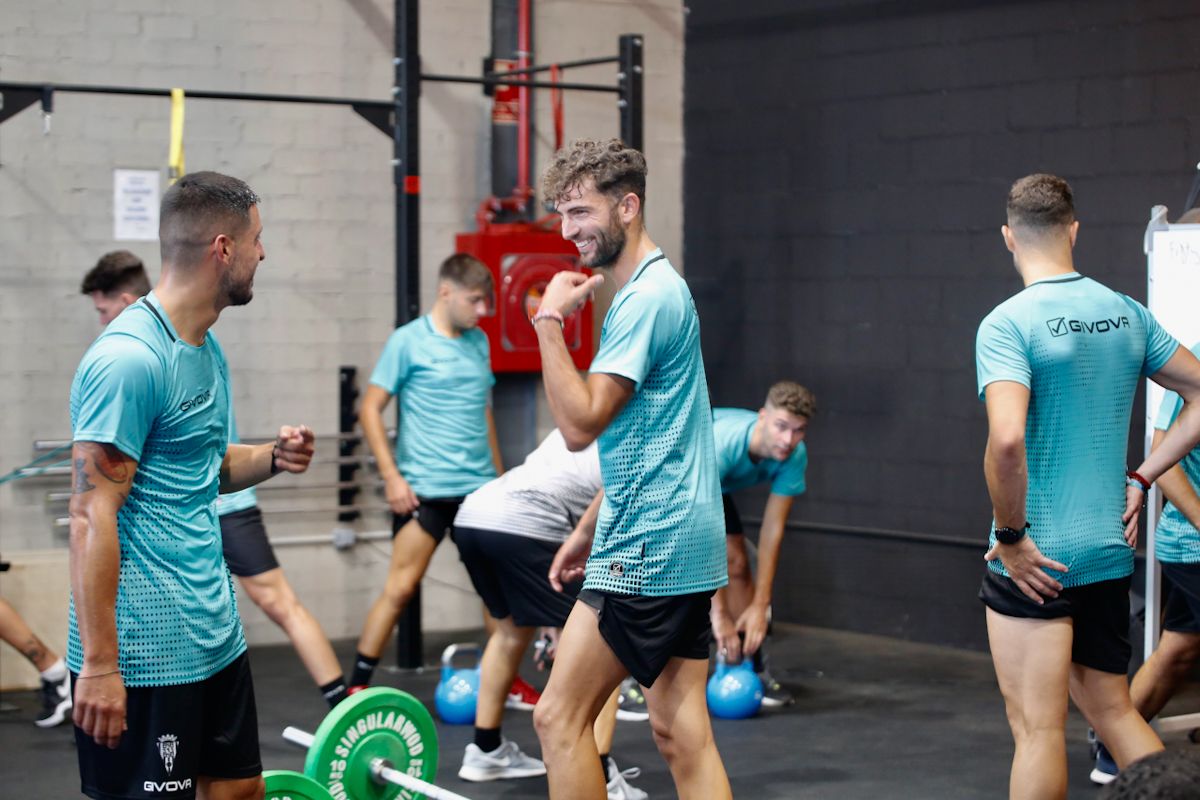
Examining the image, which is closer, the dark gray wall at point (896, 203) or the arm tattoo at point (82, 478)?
the arm tattoo at point (82, 478)

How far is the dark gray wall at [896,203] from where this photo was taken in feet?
18.5

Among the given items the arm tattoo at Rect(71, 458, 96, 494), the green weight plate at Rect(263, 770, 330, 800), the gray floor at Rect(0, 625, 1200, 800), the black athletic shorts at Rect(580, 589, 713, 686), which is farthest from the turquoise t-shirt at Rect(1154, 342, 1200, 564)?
the arm tattoo at Rect(71, 458, 96, 494)

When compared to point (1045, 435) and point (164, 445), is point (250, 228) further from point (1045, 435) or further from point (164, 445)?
point (1045, 435)

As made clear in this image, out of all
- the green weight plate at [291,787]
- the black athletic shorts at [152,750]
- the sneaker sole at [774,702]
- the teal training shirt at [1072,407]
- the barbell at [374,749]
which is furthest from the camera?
the sneaker sole at [774,702]

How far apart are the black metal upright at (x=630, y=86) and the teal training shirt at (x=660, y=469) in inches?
132

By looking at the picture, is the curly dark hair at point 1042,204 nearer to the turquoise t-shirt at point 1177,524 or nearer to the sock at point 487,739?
the turquoise t-shirt at point 1177,524

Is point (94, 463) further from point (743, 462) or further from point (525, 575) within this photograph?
point (743, 462)

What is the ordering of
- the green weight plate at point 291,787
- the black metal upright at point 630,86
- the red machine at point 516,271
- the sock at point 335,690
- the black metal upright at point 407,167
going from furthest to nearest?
the red machine at point 516,271
the black metal upright at point 630,86
the black metal upright at point 407,167
the sock at point 335,690
the green weight plate at point 291,787

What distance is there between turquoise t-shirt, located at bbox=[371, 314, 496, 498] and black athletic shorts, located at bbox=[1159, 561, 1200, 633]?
2.40 meters

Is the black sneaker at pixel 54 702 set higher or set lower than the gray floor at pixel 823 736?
higher

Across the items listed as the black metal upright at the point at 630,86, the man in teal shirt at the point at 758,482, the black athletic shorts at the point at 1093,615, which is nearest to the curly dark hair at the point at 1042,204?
the black athletic shorts at the point at 1093,615

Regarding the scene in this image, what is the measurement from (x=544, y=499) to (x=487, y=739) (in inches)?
28.4

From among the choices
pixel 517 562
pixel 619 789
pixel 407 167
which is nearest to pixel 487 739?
pixel 619 789

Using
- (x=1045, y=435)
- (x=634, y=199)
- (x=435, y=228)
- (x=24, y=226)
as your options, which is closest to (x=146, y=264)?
Answer: (x=24, y=226)
